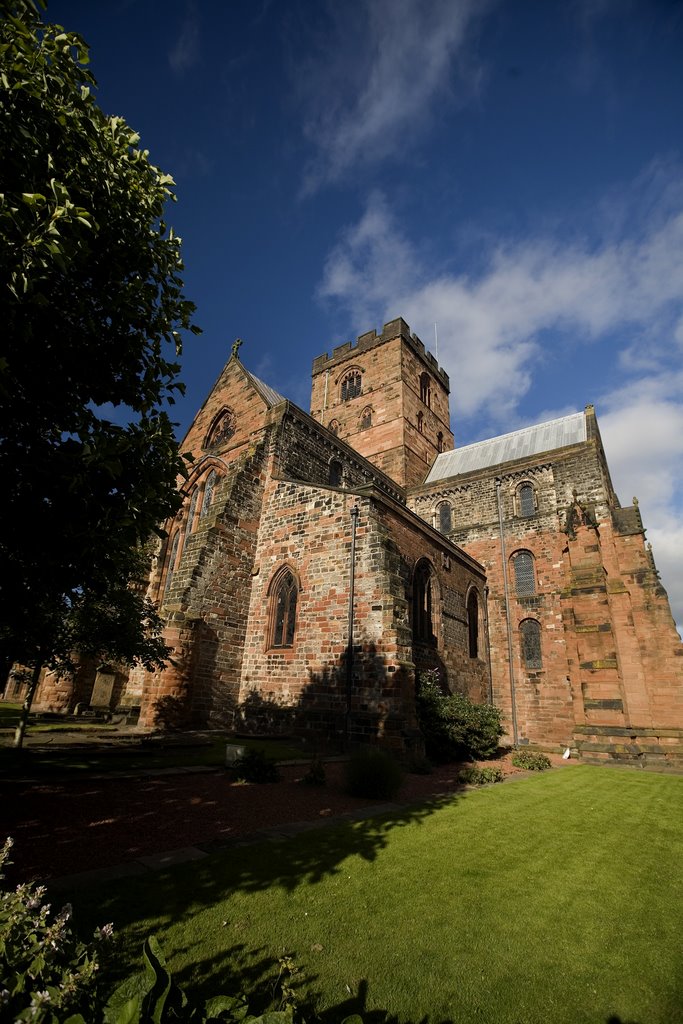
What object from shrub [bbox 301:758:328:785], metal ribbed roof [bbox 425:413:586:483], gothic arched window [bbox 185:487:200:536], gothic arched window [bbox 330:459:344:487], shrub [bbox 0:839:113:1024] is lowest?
shrub [bbox 301:758:328:785]

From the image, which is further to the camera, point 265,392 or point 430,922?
point 265,392

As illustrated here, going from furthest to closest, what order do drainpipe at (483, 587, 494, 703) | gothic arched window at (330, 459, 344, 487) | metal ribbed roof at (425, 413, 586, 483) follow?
metal ribbed roof at (425, 413, 586, 483)
drainpipe at (483, 587, 494, 703)
gothic arched window at (330, 459, 344, 487)

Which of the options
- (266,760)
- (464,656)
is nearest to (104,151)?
(266,760)

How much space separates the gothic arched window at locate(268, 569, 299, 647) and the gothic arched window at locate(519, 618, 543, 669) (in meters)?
13.1

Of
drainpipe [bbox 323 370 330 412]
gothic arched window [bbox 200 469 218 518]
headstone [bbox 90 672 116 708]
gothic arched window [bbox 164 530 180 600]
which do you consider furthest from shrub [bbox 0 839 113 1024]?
drainpipe [bbox 323 370 330 412]

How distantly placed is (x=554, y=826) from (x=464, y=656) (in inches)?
495

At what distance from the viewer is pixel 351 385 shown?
38438 mm

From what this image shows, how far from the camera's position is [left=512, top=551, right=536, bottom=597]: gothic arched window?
77.0 ft

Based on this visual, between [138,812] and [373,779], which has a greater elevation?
[373,779]

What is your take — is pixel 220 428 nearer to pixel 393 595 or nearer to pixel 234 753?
pixel 393 595

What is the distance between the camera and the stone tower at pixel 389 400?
33688mm

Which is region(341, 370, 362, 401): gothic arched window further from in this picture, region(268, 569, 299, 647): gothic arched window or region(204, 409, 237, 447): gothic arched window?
region(268, 569, 299, 647): gothic arched window

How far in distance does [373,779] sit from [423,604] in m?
9.78

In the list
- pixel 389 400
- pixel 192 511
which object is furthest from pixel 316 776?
pixel 389 400
